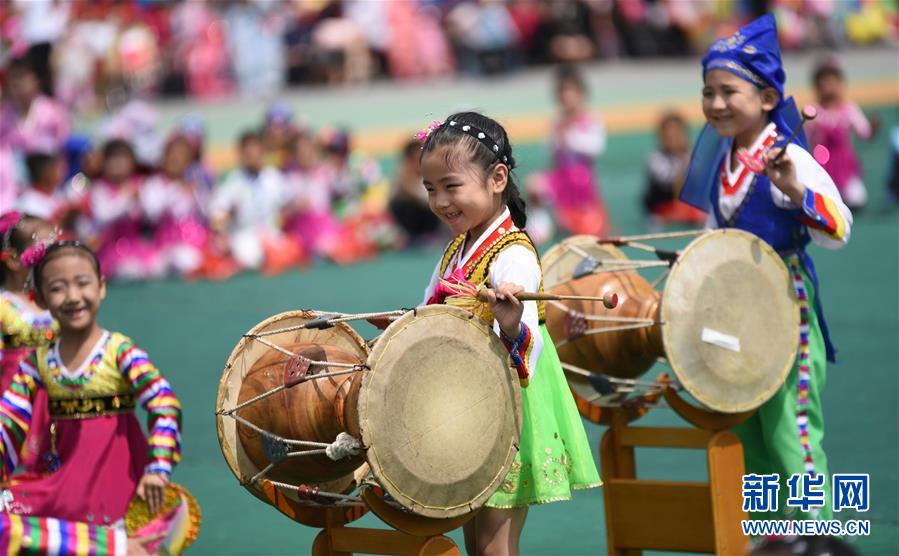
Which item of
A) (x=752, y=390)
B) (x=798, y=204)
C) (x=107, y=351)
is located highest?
(x=798, y=204)

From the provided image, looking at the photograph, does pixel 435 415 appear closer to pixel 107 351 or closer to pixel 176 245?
pixel 107 351

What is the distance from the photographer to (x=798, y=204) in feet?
14.1

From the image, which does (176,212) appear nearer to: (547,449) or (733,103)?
(733,103)

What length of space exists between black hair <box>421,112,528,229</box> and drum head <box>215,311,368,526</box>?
590 mm

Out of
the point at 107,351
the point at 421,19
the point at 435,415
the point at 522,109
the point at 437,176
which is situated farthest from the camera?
the point at 421,19

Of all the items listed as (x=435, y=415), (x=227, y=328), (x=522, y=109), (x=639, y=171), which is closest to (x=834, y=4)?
(x=522, y=109)

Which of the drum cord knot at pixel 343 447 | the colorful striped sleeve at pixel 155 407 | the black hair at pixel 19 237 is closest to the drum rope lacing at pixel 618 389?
the drum cord knot at pixel 343 447

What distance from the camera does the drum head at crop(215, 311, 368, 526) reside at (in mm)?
3818

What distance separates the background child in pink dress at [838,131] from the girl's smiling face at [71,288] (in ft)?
28.1

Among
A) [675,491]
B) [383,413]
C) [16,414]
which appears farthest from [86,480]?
[675,491]

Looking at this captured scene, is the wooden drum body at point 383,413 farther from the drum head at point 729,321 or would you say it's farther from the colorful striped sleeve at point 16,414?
the drum head at point 729,321

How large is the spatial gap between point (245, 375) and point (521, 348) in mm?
768

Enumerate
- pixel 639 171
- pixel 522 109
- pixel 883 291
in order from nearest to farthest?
pixel 883 291 → pixel 639 171 → pixel 522 109

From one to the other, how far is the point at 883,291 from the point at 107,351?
612 cm
